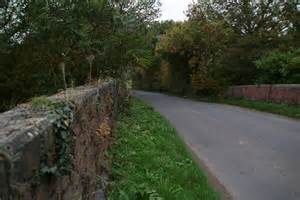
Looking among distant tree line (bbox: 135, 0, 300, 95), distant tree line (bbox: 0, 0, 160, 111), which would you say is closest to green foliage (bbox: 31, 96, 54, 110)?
distant tree line (bbox: 0, 0, 160, 111)

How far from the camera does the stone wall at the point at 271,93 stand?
2164 cm

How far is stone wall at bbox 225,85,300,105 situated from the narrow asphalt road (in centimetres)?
442

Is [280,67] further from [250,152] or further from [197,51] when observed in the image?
[250,152]

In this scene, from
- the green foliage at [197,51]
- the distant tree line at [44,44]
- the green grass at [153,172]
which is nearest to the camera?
the green grass at [153,172]

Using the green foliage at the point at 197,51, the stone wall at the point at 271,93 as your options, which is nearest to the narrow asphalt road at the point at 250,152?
the stone wall at the point at 271,93

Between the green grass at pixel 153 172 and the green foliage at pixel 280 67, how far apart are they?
1605 cm

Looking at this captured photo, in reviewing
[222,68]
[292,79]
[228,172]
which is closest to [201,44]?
[222,68]

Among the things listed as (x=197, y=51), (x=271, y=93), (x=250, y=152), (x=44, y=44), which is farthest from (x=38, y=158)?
(x=197, y=51)

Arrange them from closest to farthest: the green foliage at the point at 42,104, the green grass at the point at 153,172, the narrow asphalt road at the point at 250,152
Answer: the green foliage at the point at 42,104 → the green grass at the point at 153,172 → the narrow asphalt road at the point at 250,152

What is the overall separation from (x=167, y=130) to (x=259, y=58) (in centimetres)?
1849

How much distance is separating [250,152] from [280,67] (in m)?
17.2

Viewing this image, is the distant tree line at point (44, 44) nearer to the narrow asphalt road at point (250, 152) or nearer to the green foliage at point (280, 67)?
the narrow asphalt road at point (250, 152)

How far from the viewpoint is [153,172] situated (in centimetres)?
752

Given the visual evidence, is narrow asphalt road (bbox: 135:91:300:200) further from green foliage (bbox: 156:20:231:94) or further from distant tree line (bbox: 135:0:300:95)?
green foliage (bbox: 156:20:231:94)
